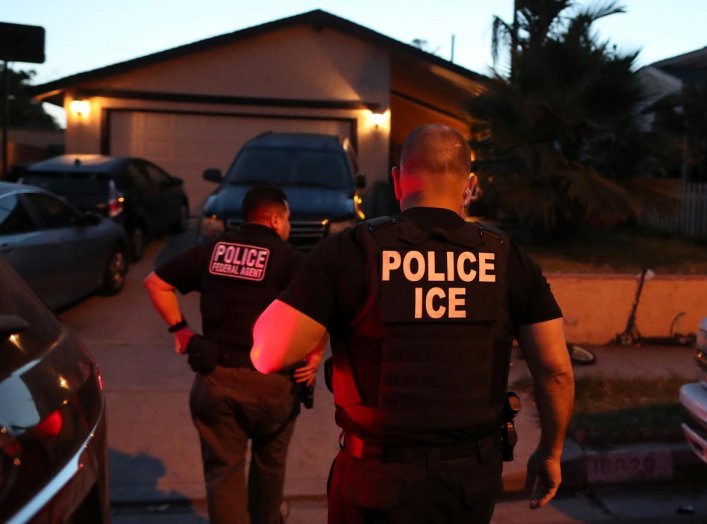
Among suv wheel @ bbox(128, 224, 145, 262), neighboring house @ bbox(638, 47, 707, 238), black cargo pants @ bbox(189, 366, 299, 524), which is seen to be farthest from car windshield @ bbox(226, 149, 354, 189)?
black cargo pants @ bbox(189, 366, 299, 524)

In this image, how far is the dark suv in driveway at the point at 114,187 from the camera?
35.8ft

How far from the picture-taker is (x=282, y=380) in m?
3.62

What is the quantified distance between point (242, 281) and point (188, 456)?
2.25 metres

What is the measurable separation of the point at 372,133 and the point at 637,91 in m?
7.56

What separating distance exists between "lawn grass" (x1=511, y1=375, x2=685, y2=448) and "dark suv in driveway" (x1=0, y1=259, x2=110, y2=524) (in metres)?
3.83

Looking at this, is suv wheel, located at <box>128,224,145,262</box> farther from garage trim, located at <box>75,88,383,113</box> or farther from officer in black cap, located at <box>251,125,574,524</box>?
officer in black cap, located at <box>251,125,574,524</box>

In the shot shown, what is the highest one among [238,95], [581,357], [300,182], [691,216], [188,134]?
[238,95]

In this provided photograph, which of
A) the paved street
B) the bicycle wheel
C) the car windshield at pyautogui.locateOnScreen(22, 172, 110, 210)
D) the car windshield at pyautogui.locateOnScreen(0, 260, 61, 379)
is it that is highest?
the car windshield at pyautogui.locateOnScreen(22, 172, 110, 210)

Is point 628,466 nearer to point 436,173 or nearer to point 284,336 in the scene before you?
point 436,173

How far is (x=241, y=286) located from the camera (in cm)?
361

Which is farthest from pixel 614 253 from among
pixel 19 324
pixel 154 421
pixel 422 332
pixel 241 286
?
pixel 19 324

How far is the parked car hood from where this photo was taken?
888 cm

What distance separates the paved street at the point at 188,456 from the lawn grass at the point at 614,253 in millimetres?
1334

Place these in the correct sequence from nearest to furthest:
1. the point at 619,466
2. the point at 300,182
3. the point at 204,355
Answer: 1. the point at 204,355
2. the point at 619,466
3. the point at 300,182
